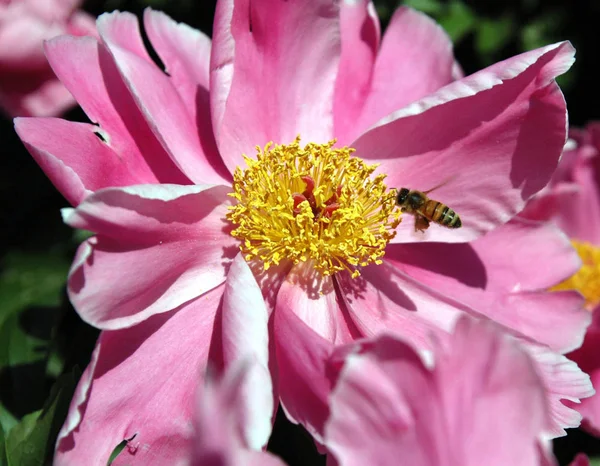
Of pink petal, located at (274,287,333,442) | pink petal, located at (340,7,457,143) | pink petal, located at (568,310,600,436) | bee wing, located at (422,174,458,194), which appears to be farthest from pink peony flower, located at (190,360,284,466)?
pink petal, located at (568,310,600,436)

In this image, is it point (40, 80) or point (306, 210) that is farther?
point (40, 80)

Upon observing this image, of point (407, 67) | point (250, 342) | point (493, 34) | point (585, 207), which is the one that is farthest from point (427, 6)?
point (250, 342)

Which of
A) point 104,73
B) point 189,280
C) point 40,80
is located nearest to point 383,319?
point 189,280

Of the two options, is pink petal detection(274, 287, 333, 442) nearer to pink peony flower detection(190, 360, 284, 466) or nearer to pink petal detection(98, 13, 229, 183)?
pink peony flower detection(190, 360, 284, 466)

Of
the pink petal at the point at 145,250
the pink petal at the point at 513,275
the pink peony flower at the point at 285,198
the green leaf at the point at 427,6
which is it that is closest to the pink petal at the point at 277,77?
the pink peony flower at the point at 285,198

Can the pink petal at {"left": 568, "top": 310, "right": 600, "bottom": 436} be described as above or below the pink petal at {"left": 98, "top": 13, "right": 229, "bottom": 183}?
below

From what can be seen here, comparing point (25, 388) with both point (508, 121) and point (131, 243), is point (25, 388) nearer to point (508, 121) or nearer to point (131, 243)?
point (131, 243)
